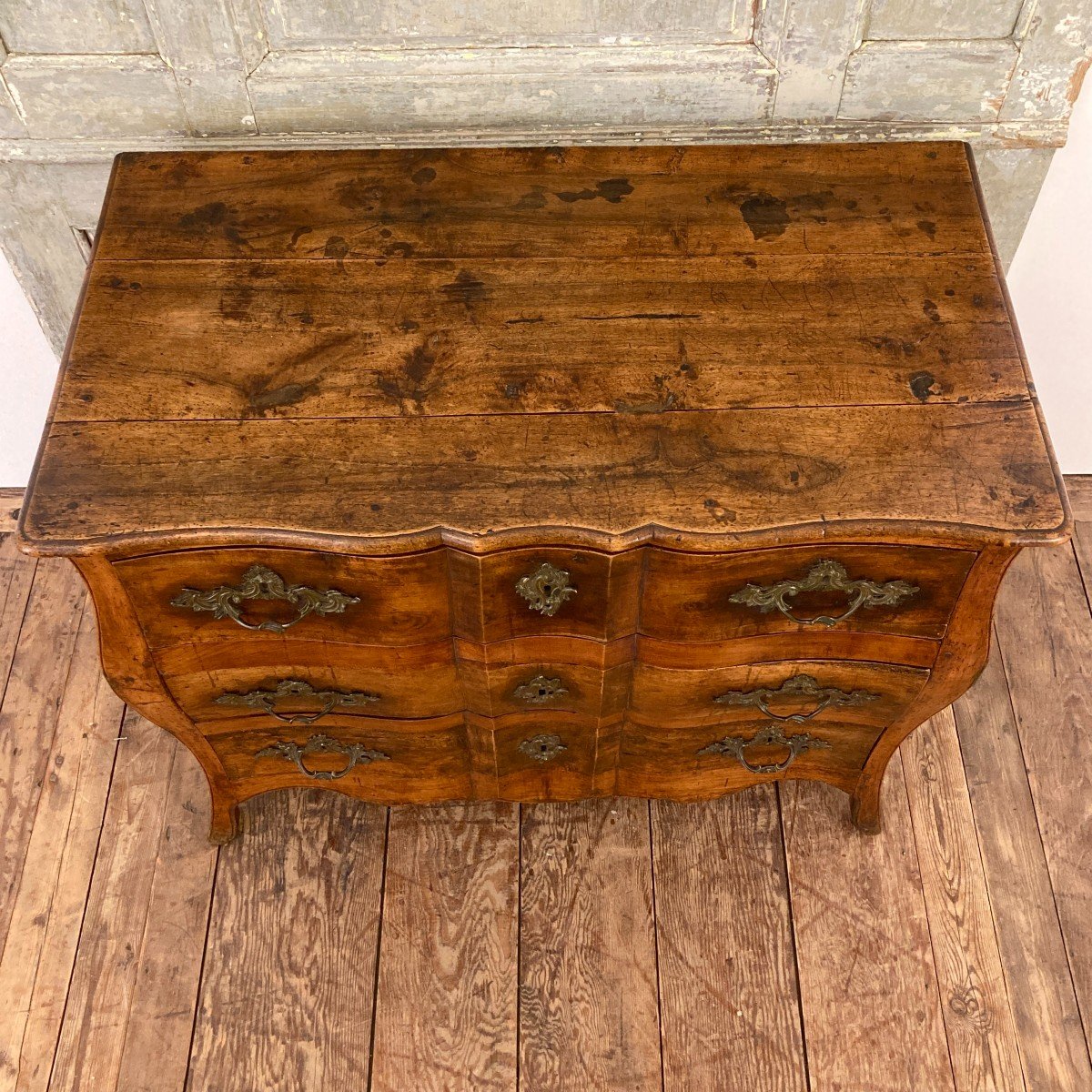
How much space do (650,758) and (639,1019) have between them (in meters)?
0.43

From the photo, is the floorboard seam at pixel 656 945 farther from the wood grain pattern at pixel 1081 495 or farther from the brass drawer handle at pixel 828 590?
the wood grain pattern at pixel 1081 495

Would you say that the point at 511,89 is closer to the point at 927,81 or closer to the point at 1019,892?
the point at 927,81

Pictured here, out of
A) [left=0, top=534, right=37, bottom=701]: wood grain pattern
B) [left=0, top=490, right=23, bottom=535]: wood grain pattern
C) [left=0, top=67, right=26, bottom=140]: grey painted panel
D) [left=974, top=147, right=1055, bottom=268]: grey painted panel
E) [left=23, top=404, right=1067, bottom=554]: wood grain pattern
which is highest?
[left=0, top=67, right=26, bottom=140]: grey painted panel

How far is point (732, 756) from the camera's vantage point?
66.2 inches

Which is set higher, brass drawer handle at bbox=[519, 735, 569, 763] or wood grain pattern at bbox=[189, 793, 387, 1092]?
brass drawer handle at bbox=[519, 735, 569, 763]

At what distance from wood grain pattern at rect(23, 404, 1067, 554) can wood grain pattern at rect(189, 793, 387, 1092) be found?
2.86 ft

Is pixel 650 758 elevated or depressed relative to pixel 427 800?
elevated

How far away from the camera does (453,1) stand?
4.70 feet

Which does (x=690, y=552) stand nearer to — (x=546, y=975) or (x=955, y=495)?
(x=955, y=495)

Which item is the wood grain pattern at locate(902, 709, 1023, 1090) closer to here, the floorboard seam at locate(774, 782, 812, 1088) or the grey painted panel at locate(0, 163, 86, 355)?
the floorboard seam at locate(774, 782, 812, 1088)

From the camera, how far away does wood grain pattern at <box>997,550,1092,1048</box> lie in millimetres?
1805

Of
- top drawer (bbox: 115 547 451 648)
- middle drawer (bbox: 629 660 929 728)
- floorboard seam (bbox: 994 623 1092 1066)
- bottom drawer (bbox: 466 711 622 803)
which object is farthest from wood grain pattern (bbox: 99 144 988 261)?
floorboard seam (bbox: 994 623 1092 1066)

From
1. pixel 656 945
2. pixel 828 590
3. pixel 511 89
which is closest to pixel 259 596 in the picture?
pixel 828 590

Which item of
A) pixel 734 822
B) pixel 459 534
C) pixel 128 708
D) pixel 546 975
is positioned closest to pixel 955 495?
pixel 459 534
